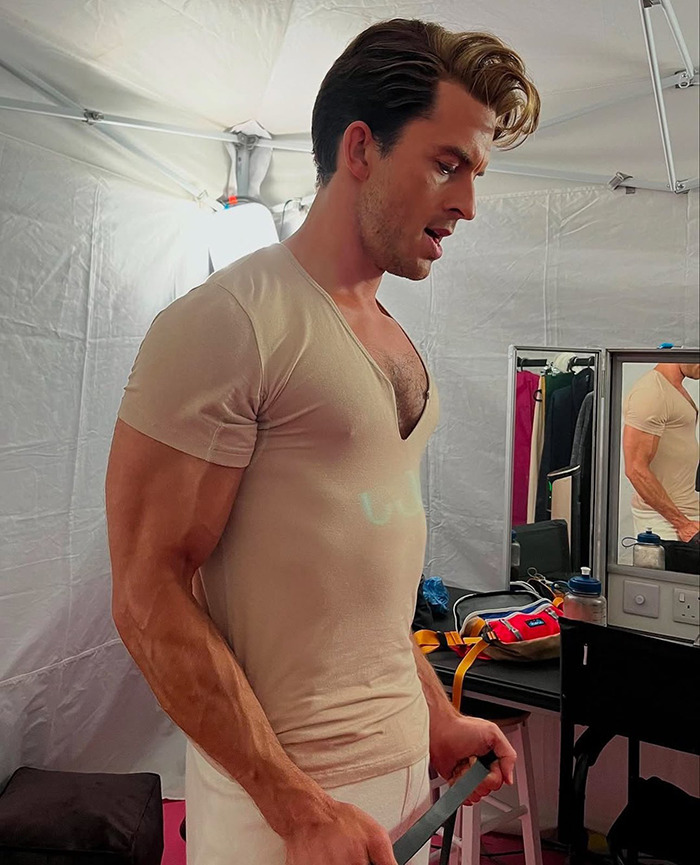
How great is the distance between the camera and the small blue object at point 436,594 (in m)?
2.15

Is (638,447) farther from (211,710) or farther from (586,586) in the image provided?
(211,710)

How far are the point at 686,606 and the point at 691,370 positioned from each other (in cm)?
62

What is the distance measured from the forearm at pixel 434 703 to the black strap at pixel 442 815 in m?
0.06

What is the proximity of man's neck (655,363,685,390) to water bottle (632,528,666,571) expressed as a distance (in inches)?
15.7

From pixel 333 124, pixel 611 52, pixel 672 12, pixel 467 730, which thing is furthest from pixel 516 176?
pixel 467 730

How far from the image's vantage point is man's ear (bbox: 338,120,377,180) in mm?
856

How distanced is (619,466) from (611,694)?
794 millimetres

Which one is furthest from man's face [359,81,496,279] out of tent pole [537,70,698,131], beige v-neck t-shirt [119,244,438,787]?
tent pole [537,70,698,131]

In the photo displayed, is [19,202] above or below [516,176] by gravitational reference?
below

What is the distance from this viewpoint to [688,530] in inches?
82.3

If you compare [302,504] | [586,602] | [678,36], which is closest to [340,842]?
[302,504]

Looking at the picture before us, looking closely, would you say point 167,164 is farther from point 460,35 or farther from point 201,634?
point 201,634

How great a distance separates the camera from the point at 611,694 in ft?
5.09

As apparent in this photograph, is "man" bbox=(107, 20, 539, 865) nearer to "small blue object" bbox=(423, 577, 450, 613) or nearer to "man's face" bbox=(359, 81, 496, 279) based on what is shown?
"man's face" bbox=(359, 81, 496, 279)
